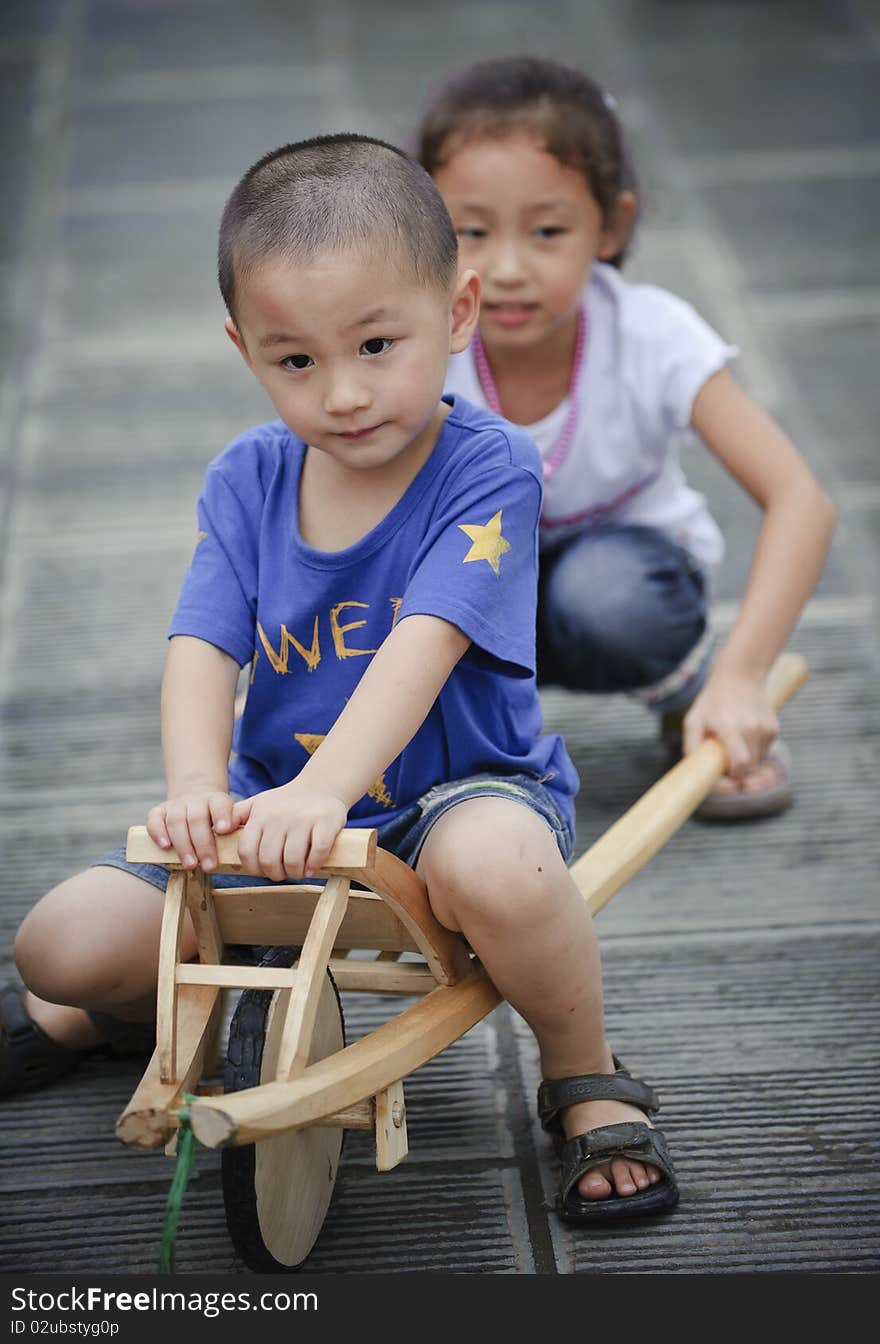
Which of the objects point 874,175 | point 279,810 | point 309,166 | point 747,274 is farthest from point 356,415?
point 874,175

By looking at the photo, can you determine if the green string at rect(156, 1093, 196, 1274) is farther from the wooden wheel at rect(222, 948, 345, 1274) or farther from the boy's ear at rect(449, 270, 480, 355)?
the boy's ear at rect(449, 270, 480, 355)

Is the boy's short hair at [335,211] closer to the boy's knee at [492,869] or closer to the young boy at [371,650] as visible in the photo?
the young boy at [371,650]

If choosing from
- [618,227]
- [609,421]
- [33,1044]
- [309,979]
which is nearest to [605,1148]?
[309,979]

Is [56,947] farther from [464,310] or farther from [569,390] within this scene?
[569,390]

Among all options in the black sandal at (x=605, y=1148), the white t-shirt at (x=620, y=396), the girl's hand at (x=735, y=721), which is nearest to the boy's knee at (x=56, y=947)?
the black sandal at (x=605, y=1148)

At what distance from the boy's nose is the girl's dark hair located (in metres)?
0.77

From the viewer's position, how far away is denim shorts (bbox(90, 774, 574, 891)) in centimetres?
154

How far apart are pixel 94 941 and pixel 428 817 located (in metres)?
0.34

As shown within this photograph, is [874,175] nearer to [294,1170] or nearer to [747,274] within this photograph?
[747,274]

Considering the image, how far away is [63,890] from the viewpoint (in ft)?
5.13

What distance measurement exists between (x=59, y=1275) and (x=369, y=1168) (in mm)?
321

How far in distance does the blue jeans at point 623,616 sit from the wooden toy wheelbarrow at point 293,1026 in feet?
2.12

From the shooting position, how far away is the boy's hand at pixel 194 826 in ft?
4.53

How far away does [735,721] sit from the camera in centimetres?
198
